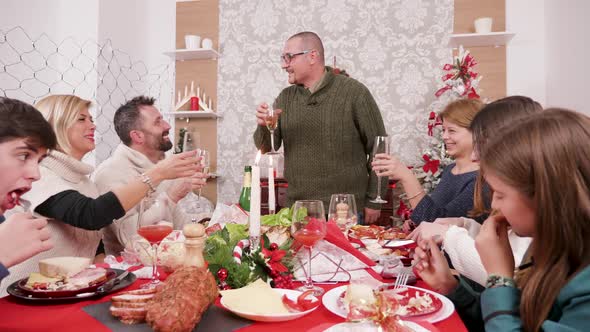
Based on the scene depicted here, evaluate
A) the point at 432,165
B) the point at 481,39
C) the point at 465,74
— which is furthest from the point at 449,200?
the point at 481,39

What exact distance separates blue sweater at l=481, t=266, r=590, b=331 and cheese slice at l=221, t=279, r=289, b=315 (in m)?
0.46

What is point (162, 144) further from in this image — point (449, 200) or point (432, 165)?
point (432, 165)

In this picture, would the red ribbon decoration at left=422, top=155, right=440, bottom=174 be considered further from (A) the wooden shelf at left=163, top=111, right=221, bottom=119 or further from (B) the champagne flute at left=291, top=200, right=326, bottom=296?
(B) the champagne flute at left=291, top=200, right=326, bottom=296

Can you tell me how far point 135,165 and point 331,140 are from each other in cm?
133

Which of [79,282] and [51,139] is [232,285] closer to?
[79,282]

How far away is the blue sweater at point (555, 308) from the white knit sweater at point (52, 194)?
169 cm

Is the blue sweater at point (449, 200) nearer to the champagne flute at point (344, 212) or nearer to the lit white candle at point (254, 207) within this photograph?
the champagne flute at point (344, 212)

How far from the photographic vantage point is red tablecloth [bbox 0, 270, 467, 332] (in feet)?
3.32

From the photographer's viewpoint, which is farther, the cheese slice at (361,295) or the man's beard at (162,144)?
the man's beard at (162,144)

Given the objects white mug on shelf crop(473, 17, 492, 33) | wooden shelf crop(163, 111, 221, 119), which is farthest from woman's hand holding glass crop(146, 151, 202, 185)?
white mug on shelf crop(473, 17, 492, 33)

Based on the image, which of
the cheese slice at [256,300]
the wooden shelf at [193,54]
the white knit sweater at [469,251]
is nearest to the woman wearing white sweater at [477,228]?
the white knit sweater at [469,251]

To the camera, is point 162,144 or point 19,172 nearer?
point 19,172

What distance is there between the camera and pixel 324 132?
324 cm

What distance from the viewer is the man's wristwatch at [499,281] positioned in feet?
3.33
